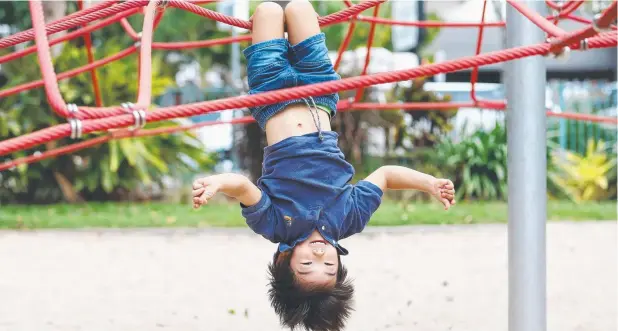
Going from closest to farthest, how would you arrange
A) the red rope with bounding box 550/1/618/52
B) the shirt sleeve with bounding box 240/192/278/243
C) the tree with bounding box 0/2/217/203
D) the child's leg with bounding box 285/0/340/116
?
the red rope with bounding box 550/1/618/52
the shirt sleeve with bounding box 240/192/278/243
the child's leg with bounding box 285/0/340/116
the tree with bounding box 0/2/217/203

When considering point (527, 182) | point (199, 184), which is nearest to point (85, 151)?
point (527, 182)

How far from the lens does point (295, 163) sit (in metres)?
2.64

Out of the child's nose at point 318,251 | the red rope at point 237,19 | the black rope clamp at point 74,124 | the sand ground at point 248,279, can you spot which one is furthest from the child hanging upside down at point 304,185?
the sand ground at point 248,279

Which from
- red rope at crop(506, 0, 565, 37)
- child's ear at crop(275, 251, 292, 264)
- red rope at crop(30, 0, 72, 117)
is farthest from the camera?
child's ear at crop(275, 251, 292, 264)

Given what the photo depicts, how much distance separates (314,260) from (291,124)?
418 millimetres

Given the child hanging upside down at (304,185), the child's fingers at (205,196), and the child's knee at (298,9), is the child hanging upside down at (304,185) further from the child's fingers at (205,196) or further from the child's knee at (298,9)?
the child's fingers at (205,196)

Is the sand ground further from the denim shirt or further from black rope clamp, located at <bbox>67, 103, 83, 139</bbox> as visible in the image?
black rope clamp, located at <bbox>67, 103, 83, 139</bbox>

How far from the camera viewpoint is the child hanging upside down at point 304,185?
2.59 meters

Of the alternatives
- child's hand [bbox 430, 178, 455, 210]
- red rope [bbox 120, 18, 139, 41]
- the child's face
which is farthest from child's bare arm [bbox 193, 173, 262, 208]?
red rope [bbox 120, 18, 139, 41]

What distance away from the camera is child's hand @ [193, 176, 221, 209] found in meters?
2.12

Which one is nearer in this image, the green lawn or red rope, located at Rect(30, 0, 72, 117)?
red rope, located at Rect(30, 0, 72, 117)

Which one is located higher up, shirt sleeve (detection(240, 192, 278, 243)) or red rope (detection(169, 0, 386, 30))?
red rope (detection(169, 0, 386, 30))

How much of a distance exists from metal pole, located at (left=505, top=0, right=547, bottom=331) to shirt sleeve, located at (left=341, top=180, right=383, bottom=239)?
1.43ft

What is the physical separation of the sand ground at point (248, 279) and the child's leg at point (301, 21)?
1.41 metres
